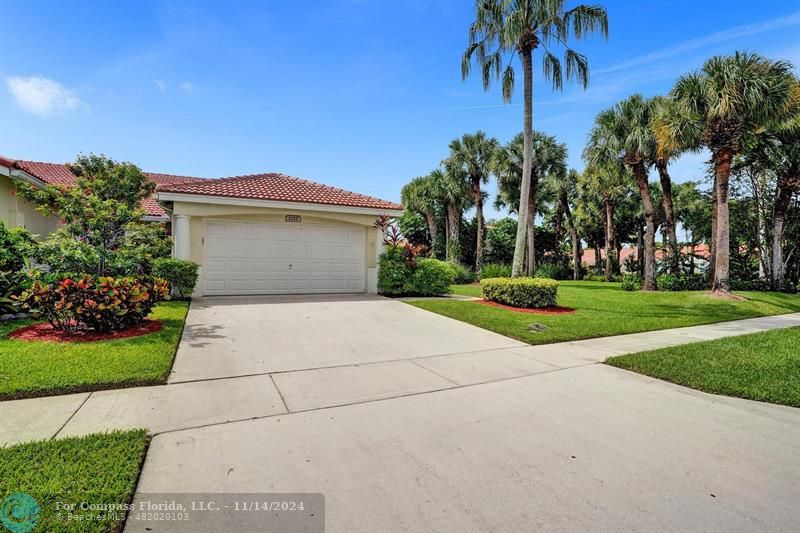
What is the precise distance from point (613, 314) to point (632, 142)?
10969mm

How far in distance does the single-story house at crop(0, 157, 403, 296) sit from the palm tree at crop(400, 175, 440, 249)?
1512 centimetres

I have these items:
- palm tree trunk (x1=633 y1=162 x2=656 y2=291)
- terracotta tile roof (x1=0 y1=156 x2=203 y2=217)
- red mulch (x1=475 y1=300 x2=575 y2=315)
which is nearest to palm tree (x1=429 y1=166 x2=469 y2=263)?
palm tree trunk (x1=633 y1=162 x2=656 y2=291)

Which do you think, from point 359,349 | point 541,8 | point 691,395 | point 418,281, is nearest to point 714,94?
point 541,8

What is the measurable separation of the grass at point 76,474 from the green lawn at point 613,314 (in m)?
6.12

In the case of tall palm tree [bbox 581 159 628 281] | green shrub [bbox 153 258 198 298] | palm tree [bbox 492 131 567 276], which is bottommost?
green shrub [bbox 153 258 198 298]

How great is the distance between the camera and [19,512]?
2.14 m

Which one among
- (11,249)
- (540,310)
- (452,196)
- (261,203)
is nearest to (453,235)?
(452,196)

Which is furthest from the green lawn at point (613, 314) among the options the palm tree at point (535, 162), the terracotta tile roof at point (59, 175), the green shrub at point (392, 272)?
the terracotta tile roof at point (59, 175)

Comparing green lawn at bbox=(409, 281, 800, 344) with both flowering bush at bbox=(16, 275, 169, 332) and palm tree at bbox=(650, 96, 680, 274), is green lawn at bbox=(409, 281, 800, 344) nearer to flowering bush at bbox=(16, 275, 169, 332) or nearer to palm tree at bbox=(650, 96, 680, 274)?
palm tree at bbox=(650, 96, 680, 274)

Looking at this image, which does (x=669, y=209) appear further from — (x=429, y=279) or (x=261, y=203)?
(x=261, y=203)

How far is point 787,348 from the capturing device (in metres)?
6.76

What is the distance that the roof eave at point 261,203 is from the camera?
36.4 ft

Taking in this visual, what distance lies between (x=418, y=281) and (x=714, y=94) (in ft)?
41.5

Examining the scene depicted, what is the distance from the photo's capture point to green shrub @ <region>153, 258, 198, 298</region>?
412 inches
